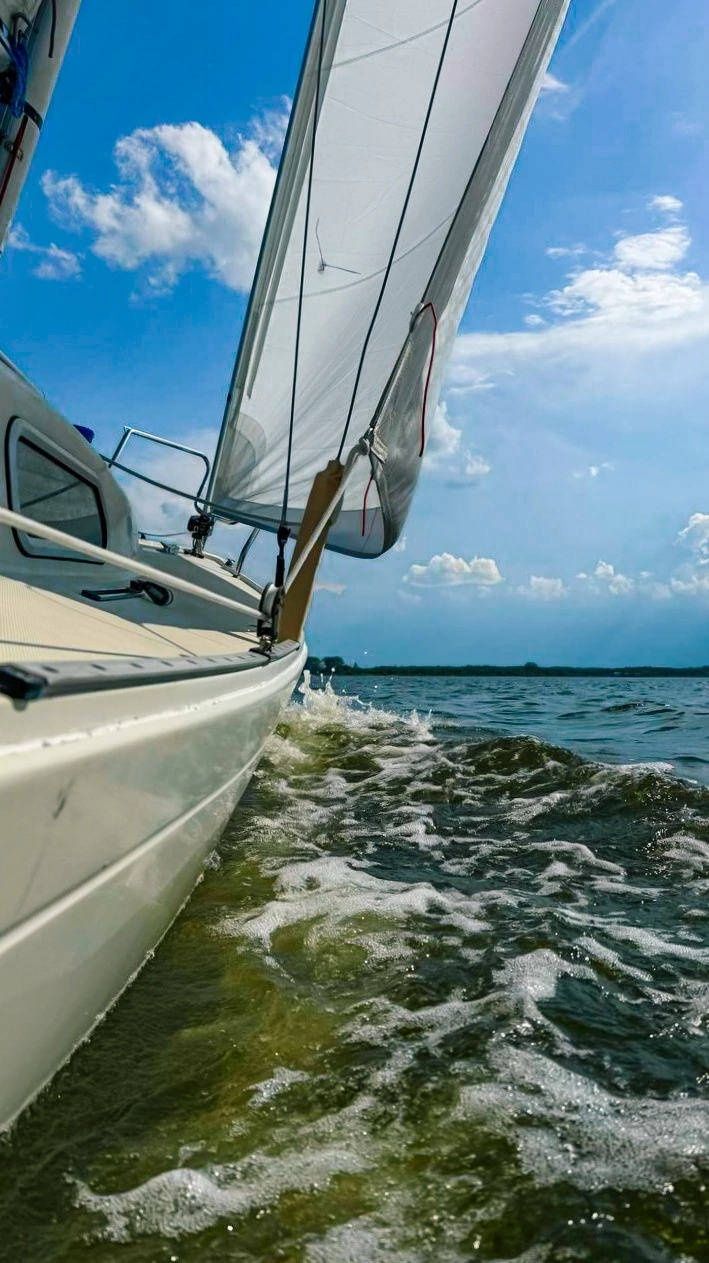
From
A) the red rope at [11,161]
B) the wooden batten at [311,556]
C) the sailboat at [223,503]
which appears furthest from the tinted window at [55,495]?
the red rope at [11,161]

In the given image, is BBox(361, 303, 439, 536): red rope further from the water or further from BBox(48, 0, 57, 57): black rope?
BBox(48, 0, 57, 57): black rope

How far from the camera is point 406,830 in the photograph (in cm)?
383

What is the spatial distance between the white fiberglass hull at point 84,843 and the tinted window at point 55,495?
6.72ft

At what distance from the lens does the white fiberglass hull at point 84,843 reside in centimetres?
96

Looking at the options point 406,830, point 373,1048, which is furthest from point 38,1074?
point 406,830

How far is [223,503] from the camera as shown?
6.57 m

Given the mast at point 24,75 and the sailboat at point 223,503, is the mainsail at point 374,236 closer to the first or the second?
the sailboat at point 223,503

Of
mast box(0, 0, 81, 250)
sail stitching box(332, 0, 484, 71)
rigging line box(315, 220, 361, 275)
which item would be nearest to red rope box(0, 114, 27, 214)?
mast box(0, 0, 81, 250)

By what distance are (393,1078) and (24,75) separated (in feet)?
15.4

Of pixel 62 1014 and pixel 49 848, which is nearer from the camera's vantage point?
pixel 49 848

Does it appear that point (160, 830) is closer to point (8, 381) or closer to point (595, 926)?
point (595, 926)

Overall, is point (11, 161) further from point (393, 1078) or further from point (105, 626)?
point (393, 1078)

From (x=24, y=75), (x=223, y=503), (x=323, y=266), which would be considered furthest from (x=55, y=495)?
(x=323, y=266)

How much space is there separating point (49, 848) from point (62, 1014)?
43cm
